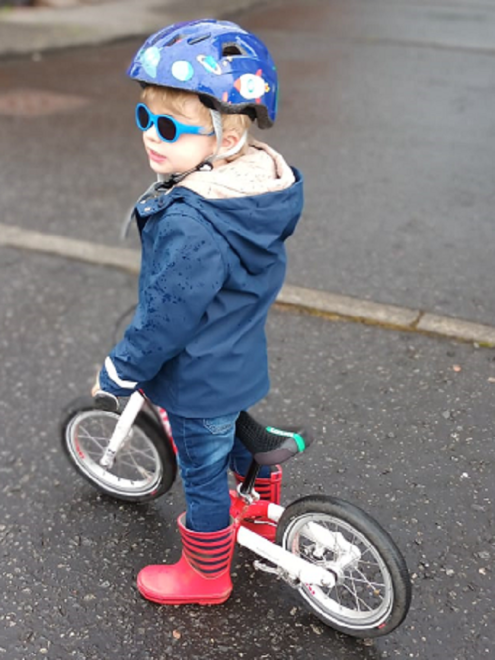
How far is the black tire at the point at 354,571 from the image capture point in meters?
2.27

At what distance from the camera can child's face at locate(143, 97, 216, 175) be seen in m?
2.11

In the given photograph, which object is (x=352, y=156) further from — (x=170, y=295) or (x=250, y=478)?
(x=170, y=295)

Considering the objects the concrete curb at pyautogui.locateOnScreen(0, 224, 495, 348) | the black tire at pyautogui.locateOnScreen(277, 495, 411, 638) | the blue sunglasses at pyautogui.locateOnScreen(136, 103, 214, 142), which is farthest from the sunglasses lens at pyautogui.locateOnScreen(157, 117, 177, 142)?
the concrete curb at pyautogui.locateOnScreen(0, 224, 495, 348)

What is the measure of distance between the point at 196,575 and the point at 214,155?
131cm

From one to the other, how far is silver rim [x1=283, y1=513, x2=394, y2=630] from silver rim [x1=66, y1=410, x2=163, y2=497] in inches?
24.4

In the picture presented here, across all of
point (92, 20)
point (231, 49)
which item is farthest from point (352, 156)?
point (92, 20)

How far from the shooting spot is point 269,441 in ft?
7.86

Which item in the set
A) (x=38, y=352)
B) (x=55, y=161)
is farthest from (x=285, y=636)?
(x=55, y=161)

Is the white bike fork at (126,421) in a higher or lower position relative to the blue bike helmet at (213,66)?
lower

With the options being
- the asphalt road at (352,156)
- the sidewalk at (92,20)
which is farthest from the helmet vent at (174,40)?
the sidewalk at (92,20)

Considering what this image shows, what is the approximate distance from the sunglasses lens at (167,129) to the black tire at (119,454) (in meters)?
1.03

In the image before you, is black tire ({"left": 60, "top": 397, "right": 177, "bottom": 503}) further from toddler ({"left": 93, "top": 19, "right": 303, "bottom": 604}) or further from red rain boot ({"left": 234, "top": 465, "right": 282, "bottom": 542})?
toddler ({"left": 93, "top": 19, "right": 303, "bottom": 604})

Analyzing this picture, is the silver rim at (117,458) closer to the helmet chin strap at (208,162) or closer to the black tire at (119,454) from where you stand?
the black tire at (119,454)

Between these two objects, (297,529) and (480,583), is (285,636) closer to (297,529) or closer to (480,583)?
(297,529)
